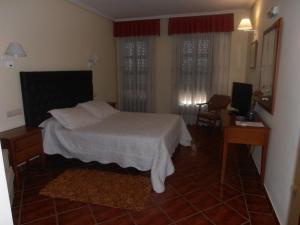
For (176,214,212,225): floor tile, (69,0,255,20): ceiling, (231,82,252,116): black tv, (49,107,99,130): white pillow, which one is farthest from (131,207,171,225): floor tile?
(69,0,255,20): ceiling

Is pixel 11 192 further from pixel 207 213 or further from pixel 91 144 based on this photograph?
pixel 207 213

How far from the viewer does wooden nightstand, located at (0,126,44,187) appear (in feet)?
8.72

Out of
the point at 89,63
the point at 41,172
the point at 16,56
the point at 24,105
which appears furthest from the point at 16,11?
the point at 41,172

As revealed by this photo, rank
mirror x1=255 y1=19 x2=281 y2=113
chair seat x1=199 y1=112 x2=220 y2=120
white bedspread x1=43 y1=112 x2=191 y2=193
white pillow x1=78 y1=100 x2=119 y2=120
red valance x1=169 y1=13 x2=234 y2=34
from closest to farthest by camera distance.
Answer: mirror x1=255 y1=19 x2=281 y2=113
white bedspread x1=43 y1=112 x2=191 y2=193
white pillow x1=78 y1=100 x2=119 y2=120
chair seat x1=199 y1=112 x2=220 y2=120
red valance x1=169 y1=13 x2=234 y2=34

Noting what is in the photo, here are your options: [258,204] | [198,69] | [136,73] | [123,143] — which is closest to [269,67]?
[258,204]

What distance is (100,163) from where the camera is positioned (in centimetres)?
338

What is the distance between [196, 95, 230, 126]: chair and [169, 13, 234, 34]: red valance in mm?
1457

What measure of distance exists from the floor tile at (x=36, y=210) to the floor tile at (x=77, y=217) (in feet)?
0.50

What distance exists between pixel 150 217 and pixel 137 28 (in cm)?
441

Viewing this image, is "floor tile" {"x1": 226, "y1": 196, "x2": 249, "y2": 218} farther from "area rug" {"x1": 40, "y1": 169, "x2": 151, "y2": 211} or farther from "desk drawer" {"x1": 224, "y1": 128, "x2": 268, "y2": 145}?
"area rug" {"x1": 40, "y1": 169, "x2": 151, "y2": 211}

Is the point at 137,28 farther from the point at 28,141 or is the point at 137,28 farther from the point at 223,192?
the point at 223,192

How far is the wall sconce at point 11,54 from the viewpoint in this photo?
9.15 ft

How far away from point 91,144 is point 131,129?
0.57 m

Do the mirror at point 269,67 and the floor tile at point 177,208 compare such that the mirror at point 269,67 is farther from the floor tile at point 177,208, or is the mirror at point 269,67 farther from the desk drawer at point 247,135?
the floor tile at point 177,208
